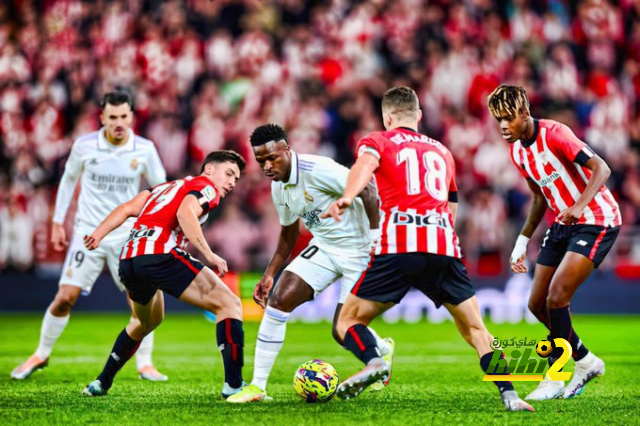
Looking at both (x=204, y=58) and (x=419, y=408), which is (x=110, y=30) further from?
(x=419, y=408)

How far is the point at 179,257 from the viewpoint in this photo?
270 inches

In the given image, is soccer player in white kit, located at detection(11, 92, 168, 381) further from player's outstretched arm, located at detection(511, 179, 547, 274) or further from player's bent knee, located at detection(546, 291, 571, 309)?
player's bent knee, located at detection(546, 291, 571, 309)

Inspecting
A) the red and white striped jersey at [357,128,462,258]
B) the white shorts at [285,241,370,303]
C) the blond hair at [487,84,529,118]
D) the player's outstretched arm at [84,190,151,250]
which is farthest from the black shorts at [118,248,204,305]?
the blond hair at [487,84,529,118]

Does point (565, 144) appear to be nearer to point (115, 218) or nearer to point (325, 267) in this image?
point (325, 267)

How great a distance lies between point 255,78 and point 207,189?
1027 centimetres

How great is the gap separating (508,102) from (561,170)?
688 millimetres

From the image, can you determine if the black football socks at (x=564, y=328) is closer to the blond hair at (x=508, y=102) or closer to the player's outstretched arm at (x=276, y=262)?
the blond hair at (x=508, y=102)

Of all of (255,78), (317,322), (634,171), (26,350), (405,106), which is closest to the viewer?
(405,106)

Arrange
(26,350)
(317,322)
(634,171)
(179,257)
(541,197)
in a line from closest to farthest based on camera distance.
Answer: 1. (179,257)
2. (541,197)
3. (26,350)
4. (317,322)
5. (634,171)

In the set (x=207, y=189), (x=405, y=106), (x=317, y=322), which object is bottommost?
(x=317, y=322)

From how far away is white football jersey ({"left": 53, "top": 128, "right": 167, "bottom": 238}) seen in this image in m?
8.91

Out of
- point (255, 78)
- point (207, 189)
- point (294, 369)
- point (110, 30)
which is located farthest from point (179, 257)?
point (110, 30)

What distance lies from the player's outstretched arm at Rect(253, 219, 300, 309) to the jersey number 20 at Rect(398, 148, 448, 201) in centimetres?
158

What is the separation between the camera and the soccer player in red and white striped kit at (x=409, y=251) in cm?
592
